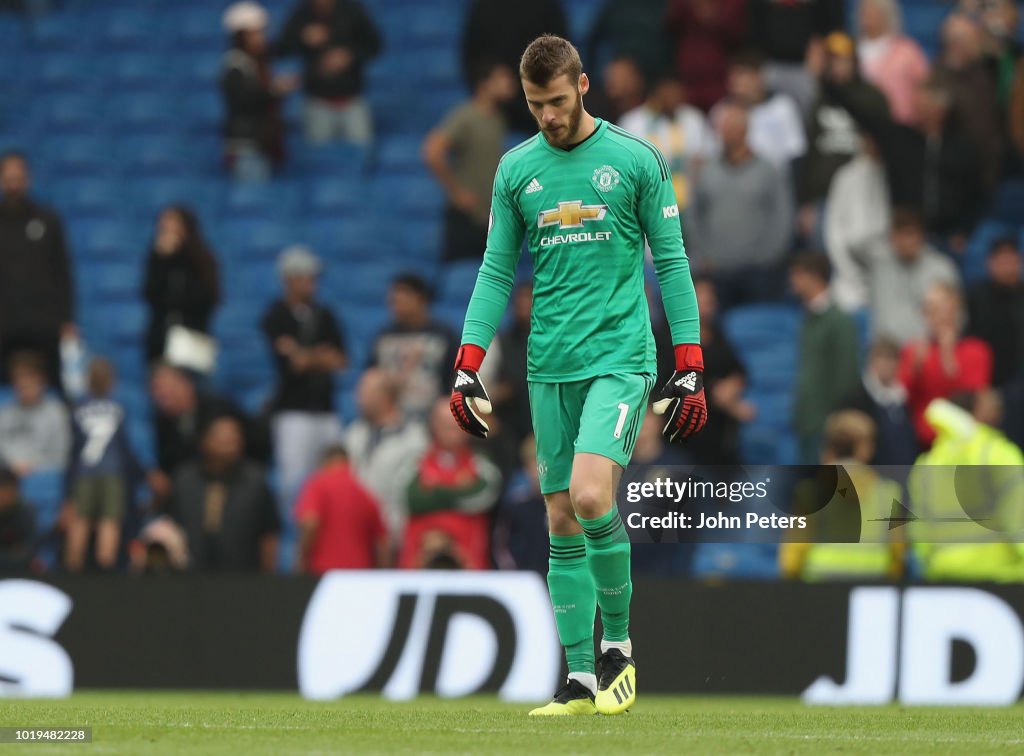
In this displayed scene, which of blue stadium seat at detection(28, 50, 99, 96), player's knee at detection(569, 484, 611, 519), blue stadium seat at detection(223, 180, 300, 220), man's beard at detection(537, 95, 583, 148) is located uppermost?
blue stadium seat at detection(28, 50, 99, 96)

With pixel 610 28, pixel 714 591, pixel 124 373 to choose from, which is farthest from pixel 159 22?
pixel 714 591

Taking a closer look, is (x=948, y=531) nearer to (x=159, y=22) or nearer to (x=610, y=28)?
(x=610, y=28)

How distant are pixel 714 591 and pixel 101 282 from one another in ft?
25.2

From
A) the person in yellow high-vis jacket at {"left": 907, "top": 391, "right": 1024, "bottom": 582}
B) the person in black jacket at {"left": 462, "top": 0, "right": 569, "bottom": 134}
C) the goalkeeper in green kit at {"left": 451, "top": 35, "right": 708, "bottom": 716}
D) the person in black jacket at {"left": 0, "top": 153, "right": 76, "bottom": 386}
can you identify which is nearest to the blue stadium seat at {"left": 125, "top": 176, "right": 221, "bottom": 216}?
the person in black jacket at {"left": 0, "top": 153, "right": 76, "bottom": 386}

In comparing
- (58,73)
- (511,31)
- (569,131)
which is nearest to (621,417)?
(569,131)

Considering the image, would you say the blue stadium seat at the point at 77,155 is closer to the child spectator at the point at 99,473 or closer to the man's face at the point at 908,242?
the child spectator at the point at 99,473

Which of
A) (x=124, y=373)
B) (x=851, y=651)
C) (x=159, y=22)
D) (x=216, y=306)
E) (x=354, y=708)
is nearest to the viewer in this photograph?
(x=354, y=708)

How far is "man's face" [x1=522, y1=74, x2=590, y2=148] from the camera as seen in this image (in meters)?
7.00

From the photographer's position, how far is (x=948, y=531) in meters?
10.5

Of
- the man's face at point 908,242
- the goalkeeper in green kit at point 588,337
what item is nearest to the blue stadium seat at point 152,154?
the man's face at point 908,242

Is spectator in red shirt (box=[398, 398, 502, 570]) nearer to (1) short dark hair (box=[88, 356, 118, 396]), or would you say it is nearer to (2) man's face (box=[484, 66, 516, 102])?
(1) short dark hair (box=[88, 356, 118, 396])

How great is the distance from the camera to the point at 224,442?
41.4 ft

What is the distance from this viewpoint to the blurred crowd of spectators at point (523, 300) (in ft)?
40.3

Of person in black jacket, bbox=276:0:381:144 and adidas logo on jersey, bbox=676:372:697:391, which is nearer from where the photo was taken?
adidas logo on jersey, bbox=676:372:697:391
